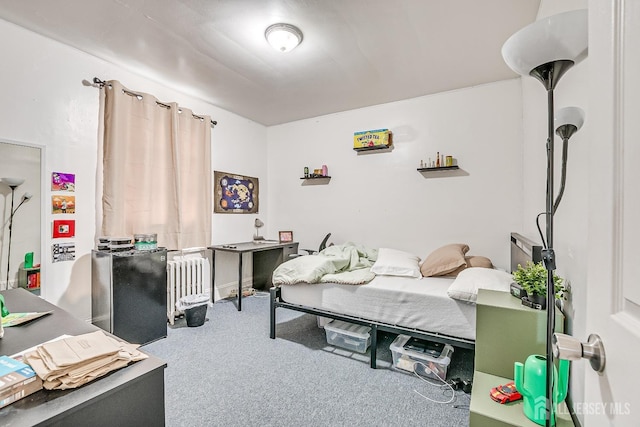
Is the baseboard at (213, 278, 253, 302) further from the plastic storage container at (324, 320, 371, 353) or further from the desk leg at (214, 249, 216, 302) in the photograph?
the plastic storage container at (324, 320, 371, 353)

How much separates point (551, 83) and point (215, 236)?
12.3 ft

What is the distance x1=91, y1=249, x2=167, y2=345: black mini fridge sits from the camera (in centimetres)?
241

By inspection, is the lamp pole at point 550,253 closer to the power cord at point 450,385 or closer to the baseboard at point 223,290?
the power cord at point 450,385

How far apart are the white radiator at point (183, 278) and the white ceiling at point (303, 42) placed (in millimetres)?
2019

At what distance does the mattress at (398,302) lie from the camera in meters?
1.97

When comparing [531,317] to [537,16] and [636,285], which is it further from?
A: [537,16]

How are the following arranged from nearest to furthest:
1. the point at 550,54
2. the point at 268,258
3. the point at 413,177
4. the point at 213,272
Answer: the point at 550,54, the point at 413,177, the point at 213,272, the point at 268,258

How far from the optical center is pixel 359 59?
2.67 m

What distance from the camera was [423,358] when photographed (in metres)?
2.09

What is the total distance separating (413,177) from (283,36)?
2.21m

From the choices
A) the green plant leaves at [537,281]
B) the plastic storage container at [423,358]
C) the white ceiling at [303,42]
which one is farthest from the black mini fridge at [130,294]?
the green plant leaves at [537,281]

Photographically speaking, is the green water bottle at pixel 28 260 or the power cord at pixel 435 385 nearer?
the power cord at pixel 435 385

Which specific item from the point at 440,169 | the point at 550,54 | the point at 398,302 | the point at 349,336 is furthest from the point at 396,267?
the point at 550,54

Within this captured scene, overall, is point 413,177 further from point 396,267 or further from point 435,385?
point 435,385
